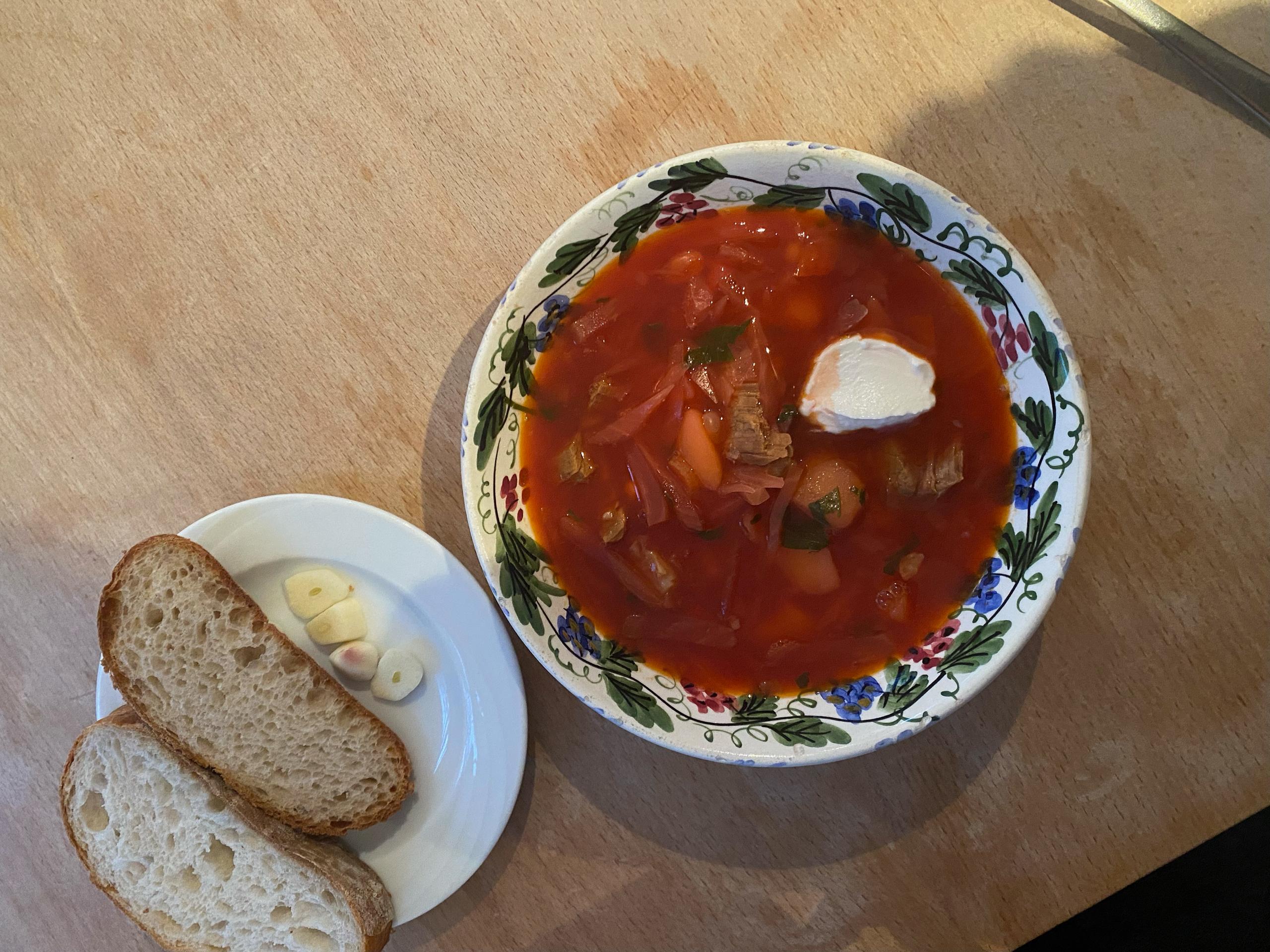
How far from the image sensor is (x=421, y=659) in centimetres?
202

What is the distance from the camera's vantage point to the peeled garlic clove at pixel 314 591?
78.4 inches

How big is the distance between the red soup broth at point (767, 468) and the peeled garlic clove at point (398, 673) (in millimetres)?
460

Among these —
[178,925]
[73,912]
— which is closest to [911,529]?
[178,925]

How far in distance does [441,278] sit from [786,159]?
0.86 meters

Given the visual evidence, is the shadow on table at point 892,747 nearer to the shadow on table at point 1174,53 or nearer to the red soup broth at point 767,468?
the shadow on table at point 1174,53

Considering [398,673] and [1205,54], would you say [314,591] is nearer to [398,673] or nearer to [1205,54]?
[398,673]

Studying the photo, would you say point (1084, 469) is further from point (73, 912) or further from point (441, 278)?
point (73, 912)

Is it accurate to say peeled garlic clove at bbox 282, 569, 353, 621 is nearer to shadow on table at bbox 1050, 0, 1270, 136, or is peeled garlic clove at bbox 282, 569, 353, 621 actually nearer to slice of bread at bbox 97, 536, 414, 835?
slice of bread at bbox 97, 536, 414, 835

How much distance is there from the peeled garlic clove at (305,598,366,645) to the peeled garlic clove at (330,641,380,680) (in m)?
0.03

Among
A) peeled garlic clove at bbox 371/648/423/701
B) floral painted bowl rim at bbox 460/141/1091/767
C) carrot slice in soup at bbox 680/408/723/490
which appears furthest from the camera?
peeled garlic clove at bbox 371/648/423/701

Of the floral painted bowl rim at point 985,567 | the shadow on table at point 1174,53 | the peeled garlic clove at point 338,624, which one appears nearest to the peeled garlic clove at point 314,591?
the peeled garlic clove at point 338,624

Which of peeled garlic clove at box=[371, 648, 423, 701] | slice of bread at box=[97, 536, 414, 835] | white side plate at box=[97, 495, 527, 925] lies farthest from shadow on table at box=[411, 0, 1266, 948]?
slice of bread at box=[97, 536, 414, 835]

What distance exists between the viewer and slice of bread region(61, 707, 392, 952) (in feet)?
6.73

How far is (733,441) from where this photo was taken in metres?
1.73
